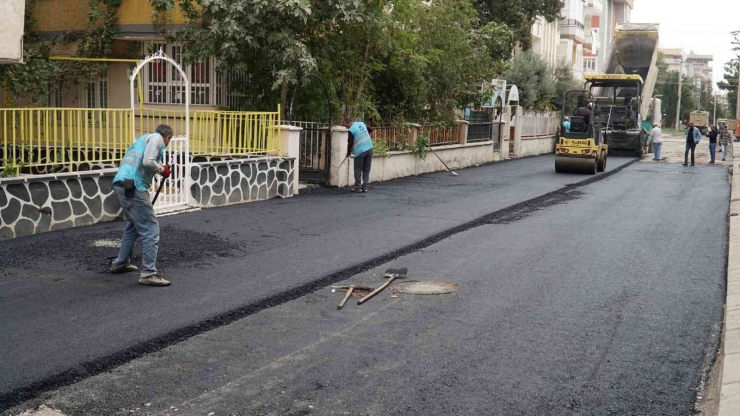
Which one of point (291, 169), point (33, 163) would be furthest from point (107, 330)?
point (291, 169)

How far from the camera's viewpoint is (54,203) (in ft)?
38.2

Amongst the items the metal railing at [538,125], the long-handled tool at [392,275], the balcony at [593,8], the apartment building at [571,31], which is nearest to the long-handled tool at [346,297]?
the long-handled tool at [392,275]

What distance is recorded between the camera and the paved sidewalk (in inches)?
259

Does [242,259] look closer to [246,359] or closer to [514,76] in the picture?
[246,359]

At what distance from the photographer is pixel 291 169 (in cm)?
1694

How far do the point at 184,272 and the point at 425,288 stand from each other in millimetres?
2741

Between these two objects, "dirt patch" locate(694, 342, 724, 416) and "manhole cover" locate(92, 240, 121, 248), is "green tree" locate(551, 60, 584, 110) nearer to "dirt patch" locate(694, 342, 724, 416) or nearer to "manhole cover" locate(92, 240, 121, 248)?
"manhole cover" locate(92, 240, 121, 248)

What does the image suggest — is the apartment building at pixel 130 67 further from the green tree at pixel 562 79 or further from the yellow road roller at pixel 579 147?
the green tree at pixel 562 79

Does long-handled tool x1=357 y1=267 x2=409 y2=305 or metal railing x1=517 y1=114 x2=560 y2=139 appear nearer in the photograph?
long-handled tool x1=357 y1=267 x2=409 y2=305

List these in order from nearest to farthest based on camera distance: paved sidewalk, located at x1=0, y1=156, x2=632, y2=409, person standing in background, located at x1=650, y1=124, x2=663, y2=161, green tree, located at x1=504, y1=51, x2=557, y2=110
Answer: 1. paved sidewalk, located at x1=0, y1=156, x2=632, y2=409
2. person standing in background, located at x1=650, y1=124, x2=663, y2=161
3. green tree, located at x1=504, y1=51, x2=557, y2=110

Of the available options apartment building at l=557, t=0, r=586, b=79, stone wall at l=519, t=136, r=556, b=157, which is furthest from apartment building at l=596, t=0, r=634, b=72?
stone wall at l=519, t=136, r=556, b=157

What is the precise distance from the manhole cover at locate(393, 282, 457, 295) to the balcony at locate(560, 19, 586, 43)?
2221 inches

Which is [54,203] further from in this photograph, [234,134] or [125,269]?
[234,134]

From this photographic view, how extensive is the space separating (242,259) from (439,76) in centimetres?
1640
